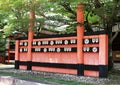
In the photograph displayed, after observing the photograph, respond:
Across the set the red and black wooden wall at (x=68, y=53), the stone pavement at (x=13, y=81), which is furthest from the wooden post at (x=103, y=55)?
the stone pavement at (x=13, y=81)

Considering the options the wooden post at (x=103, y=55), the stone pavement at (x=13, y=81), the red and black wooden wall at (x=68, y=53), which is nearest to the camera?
the stone pavement at (x=13, y=81)

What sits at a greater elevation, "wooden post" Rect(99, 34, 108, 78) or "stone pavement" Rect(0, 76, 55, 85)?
"wooden post" Rect(99, 34, 108, 78)

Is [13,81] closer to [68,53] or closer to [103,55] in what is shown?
[68,53]

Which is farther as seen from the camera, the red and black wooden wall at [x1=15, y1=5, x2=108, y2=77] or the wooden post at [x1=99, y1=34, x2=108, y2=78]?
the red and black wooden wall at [x1=15, y1=5, x2=108, y2=77]

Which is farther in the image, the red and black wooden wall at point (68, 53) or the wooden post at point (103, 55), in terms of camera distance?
Result: the red and black wooden wall at point (68, 53)

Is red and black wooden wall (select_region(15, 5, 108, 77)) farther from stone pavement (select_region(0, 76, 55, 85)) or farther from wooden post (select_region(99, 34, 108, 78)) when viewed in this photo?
stone pavement (select_region(0, 76, 55, 85))

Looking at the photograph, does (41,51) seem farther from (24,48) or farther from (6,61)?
(6,61)

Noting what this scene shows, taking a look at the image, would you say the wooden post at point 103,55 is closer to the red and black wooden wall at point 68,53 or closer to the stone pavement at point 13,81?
the red and black wooden wall at point 68,53

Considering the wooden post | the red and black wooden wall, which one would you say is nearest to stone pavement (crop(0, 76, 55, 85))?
the red and black wooden wall

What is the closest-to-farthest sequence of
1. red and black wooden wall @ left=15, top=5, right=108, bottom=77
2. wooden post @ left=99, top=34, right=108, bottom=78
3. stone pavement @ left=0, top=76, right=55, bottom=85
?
stone pavement @ left=0, top=76, right=55, bottom=85
wooden post @ left=99, top=34, right=108, bottom=78
red and black wooden wall @ left=15, top=5, right=108, bottom=77

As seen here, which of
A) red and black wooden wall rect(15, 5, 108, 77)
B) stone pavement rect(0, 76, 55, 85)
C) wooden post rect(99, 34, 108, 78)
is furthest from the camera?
red and black wooden wall rect(15, 5, 108, 77)

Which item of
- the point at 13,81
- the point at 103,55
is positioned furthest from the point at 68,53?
the point at 13,81

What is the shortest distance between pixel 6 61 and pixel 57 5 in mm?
13052

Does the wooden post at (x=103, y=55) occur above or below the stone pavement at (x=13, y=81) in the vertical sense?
above
